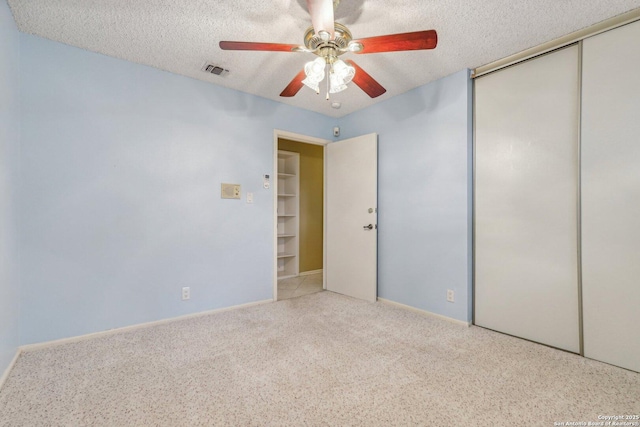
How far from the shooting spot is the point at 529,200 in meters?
2.37

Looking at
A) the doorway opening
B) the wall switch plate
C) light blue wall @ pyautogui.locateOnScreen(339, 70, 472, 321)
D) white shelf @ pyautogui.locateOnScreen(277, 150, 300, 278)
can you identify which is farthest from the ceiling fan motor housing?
white shelf @ pyautogui.locateOnScreen(277, 150, 300, 278)

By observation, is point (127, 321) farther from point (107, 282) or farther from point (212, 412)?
point (212, 412)

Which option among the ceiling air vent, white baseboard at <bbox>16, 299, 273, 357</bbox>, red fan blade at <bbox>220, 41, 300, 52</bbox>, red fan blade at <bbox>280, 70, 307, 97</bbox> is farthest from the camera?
the ceiling air vent

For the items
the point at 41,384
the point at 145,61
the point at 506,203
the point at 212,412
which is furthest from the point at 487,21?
the point at 41,384

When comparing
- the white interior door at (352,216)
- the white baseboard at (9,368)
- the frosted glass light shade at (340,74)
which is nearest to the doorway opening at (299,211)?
the white interior door at (352,216)

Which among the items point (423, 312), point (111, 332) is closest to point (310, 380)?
point (423, 312)

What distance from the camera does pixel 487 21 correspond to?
1999mm

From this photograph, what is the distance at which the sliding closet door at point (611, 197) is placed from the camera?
1.89m

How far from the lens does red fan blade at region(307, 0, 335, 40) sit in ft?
4.66

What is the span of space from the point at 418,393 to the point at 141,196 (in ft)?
8.90

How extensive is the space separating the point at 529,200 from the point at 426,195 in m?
0.90

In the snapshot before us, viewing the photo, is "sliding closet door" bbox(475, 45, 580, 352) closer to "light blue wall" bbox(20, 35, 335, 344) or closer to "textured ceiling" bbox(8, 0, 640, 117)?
"textured ceiling" bbox(8, 0, 640, 117)

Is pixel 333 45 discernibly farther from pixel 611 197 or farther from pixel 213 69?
pixel 611 197

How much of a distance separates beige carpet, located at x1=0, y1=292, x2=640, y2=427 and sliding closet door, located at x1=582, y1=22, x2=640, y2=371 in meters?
0.26
